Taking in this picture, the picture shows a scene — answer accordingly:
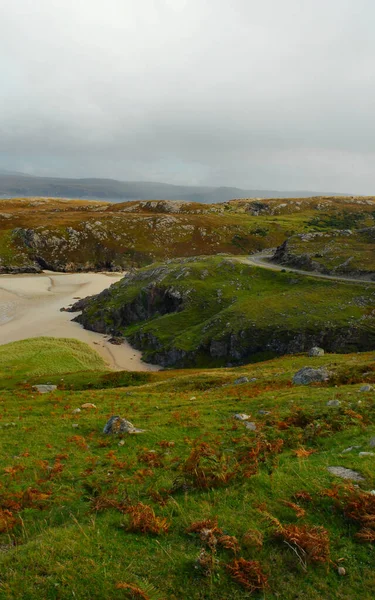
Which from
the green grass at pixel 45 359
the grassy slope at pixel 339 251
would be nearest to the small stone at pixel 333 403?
the green grass at pixel 45 359

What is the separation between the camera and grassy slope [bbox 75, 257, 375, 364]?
2598 inches

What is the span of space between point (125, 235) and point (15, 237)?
61726mm

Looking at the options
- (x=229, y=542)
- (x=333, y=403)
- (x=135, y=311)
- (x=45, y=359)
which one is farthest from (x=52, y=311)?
(x=229, y=542)

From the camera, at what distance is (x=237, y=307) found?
7719 cm

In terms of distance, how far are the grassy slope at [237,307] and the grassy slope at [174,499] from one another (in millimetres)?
42530

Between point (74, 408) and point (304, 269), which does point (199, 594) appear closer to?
point (74, 408)

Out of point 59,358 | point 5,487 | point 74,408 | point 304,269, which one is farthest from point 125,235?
point 5,487

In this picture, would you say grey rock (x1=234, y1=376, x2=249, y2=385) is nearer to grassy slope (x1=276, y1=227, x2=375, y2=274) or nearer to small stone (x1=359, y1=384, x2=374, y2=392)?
small stone (x1=359, y1=384, x2=374, y2=392)

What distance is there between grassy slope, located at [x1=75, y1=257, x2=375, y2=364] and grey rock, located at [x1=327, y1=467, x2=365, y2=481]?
52827mm

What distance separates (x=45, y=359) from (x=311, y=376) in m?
47.9

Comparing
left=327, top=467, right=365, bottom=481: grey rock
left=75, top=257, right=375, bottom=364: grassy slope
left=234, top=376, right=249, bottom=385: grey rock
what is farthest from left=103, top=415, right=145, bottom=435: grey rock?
left=75, top=257, right=375, bottom=364: grassy slope

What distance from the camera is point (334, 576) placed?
28.4 feet

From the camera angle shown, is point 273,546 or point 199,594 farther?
point 273,546

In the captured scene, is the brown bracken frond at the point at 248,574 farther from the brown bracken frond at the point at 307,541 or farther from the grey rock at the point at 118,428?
the grey rock at the point at 118,428
